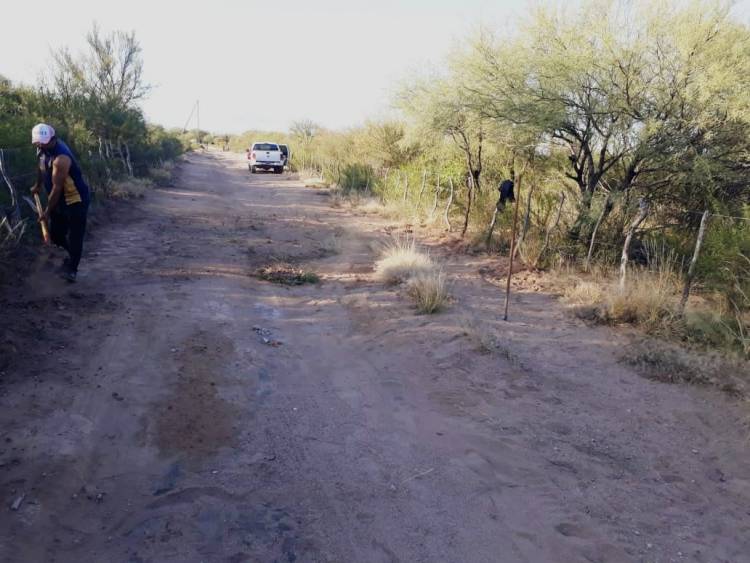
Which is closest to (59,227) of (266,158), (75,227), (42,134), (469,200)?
(75,227)

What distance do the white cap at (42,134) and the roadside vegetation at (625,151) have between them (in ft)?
22.5

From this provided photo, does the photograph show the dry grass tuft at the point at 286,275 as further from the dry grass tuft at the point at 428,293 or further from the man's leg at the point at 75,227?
the man's leg at the point at 75,227

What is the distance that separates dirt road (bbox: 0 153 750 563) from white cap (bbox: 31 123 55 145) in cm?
153

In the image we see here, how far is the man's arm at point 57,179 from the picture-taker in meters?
6.27

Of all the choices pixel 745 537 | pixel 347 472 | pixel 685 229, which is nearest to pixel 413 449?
pixel 347 472

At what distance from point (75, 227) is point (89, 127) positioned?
12.0 meters

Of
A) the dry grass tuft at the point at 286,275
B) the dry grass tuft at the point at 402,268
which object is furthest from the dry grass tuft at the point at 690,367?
the dry grass tuft at the point at 286,275

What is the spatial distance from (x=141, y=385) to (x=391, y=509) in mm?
2446

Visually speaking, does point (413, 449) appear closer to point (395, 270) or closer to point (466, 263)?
point (395, 270)

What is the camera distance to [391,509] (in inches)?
138

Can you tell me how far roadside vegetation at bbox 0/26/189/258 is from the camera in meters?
8.27

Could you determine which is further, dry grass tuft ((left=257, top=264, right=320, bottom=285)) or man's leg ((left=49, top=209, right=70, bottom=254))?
dry grass tuft ((left=257, top=264, right=320, bottom=285))

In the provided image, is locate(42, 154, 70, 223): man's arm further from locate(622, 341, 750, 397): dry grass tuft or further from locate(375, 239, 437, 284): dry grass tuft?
locate(622, 341, 750, 397): dry grass tuft

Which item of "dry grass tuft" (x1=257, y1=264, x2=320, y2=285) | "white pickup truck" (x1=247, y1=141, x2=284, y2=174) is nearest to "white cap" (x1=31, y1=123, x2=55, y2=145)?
"dry grass tuft" (x1=257, y1=264, x2=320, y2=285)
